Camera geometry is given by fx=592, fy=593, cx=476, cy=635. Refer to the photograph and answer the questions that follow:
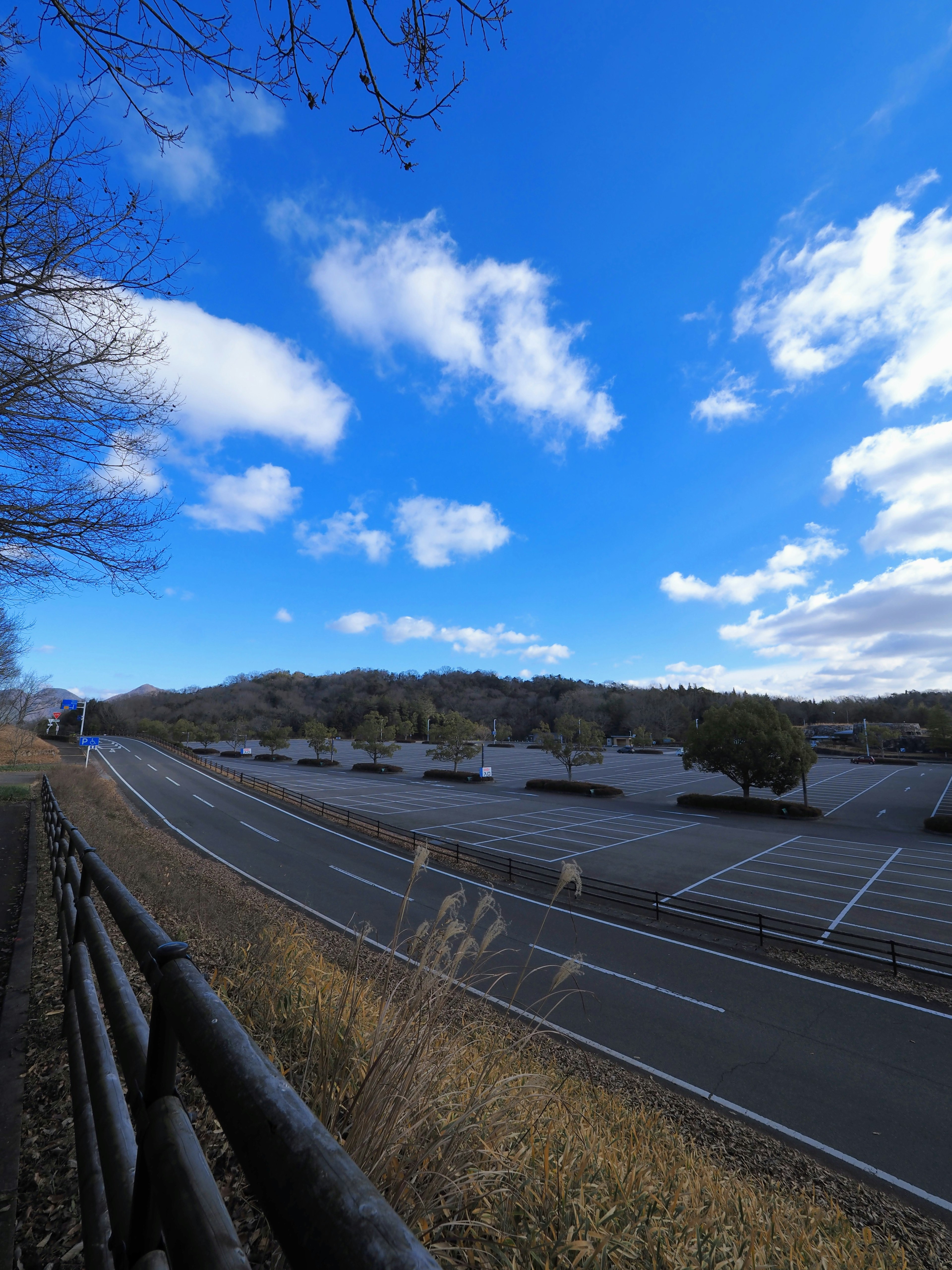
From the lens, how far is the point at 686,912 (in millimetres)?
14375

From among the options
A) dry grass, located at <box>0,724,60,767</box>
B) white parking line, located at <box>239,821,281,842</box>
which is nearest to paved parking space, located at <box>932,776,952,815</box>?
white parking line, located at <box>239,821,281,842</box>

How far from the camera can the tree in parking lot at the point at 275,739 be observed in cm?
6419

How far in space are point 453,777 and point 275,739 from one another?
25899mm

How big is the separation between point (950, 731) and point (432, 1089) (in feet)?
242

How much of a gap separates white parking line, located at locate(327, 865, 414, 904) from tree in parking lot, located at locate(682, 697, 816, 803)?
23524mm

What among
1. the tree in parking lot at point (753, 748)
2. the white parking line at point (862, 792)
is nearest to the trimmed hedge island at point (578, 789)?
the tree in parking lot at point (753, 748)

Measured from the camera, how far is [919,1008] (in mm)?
9906

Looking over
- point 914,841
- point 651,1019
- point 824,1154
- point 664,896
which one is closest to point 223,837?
point 664,896

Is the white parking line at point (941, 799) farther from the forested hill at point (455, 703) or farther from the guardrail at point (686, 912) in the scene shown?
the forested hill at point (455, 703)

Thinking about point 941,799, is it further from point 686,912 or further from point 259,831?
point 259,831

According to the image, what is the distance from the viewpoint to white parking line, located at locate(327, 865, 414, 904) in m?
15.1

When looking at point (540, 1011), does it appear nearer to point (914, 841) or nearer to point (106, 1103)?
point (106, 1103)

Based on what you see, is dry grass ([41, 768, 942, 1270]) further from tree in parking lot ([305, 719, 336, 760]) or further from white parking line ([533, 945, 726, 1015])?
tree in parking lot ([305, 719, 336, 760])

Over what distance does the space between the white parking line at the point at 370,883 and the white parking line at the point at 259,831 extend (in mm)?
4634
